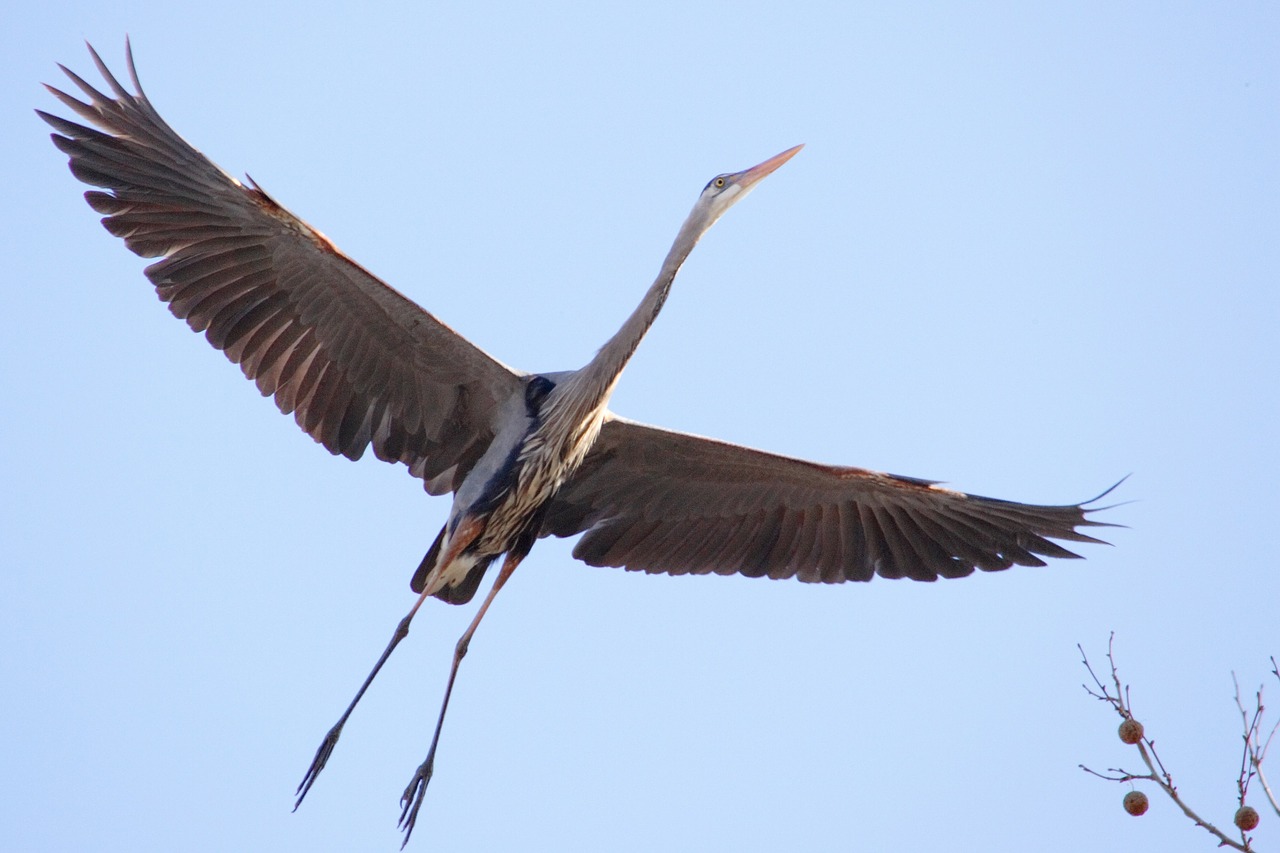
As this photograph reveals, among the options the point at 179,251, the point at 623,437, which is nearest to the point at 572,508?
the point at 623,437

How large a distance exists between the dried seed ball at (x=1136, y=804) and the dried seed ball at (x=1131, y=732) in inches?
9.7

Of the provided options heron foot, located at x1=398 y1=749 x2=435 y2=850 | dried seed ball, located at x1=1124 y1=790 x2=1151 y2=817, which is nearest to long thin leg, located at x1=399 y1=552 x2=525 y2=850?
heron foot, located at x1=398 y1=749 x2=435 y2=850

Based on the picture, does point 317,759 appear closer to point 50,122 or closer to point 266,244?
point 266,244

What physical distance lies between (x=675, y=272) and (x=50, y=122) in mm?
3595

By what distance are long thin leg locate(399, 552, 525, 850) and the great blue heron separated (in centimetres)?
1

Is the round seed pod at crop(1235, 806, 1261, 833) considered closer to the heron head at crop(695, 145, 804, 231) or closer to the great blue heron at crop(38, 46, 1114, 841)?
the great blue heron at crop(38, 46, 1114, 841)

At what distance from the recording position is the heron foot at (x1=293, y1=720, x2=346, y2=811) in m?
7.99

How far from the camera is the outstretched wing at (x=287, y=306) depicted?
8.26 meters

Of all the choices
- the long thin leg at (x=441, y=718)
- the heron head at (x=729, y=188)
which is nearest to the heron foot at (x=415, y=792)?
the long thin leg at (x=441, y=718)

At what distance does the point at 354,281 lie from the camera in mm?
8531

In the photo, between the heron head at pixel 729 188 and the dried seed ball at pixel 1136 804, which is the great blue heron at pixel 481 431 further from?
the dried seed ball at pixel 1136 804

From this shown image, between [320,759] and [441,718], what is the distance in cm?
92

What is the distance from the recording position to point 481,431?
9.30 meters

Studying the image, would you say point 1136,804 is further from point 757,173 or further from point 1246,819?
point 757,173
